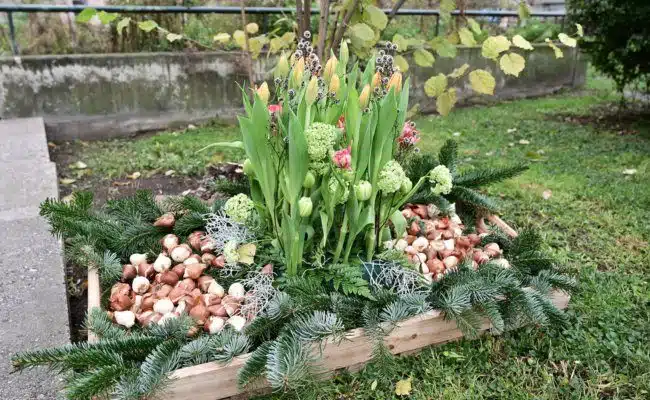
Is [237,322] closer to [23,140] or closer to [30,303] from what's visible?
[30,303]

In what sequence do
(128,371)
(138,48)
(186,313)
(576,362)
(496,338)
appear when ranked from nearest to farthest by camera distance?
(128,371) → (186,313) → (576,362) → (496,338) → (138,48)

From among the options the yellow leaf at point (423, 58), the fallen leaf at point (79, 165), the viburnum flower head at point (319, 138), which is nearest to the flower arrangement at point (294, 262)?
the viburnum flower head at point (319, 138)

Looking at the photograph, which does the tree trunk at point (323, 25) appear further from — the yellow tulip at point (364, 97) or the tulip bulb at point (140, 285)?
the tulip bulb at point (140, 285)

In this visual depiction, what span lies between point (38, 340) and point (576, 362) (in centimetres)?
187

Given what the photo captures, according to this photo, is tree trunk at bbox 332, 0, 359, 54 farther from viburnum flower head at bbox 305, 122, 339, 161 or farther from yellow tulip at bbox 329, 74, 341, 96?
viburnum flower head at bbox 305, 122, 339, 161

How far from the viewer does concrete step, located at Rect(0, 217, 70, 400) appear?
1539 millimetres

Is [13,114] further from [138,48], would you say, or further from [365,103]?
[365,103]

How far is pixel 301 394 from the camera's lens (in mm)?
1552

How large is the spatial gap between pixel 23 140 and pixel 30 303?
236 cm

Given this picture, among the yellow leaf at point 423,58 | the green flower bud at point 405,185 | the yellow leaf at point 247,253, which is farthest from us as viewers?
the yellow leaf at point 423,58

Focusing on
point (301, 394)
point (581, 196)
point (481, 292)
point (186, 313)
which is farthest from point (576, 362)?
point (581, 196)

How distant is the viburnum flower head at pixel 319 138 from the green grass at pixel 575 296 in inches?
27.5

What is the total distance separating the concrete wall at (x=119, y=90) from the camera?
4.43 m

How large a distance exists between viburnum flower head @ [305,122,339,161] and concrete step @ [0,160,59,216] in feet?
5.90
